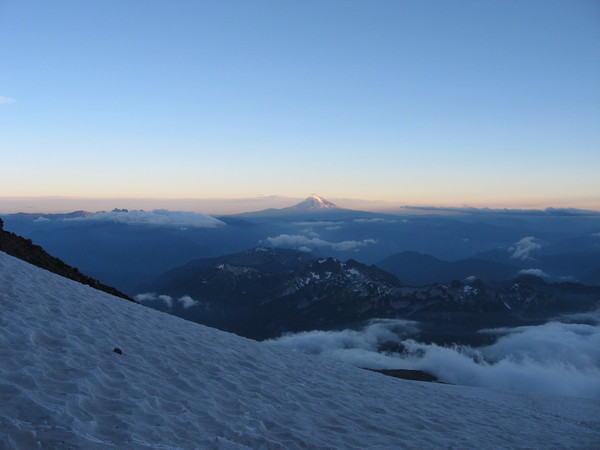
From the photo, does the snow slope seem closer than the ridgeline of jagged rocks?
Yes

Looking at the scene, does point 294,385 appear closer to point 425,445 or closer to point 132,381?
point 425,445

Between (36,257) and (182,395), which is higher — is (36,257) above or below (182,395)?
above

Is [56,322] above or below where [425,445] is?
above

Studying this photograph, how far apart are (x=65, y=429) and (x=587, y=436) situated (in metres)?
17.2

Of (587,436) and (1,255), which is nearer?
(587,436)

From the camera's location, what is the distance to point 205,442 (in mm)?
7637

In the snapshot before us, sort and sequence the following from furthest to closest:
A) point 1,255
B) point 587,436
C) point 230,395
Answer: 1. point 1,255
2. point 587,436
3. point 230,395

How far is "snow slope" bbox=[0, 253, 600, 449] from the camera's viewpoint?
24.0ft

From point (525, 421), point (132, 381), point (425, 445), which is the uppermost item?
point (132, 381)

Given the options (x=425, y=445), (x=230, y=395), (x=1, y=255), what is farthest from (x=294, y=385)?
(x=1, y=255)

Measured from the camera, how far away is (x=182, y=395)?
9805mm

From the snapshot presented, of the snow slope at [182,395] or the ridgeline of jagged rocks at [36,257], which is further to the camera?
the ridgeline of jagged rocks at [36,257]

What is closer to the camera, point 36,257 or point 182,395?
point 182,395

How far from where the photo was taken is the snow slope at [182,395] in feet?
24.0
